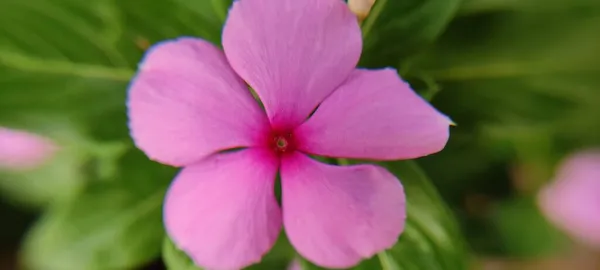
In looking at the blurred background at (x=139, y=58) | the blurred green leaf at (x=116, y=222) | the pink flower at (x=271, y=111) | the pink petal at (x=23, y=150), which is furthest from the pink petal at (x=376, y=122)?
the pink petal at (x=23, y=150)

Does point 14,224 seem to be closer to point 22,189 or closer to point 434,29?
point 22,189

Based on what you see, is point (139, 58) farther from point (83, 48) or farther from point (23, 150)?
point (23, 150)

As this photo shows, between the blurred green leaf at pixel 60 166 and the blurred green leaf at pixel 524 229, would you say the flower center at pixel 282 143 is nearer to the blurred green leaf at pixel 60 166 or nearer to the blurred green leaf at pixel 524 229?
the blurred green leaf at pixel 60 166

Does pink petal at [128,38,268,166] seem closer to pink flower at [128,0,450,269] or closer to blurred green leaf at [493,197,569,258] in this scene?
pink flower at [128,0,450,269]

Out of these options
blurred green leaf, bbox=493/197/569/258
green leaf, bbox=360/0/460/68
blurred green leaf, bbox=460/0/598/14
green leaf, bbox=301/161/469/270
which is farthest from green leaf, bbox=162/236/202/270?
blurred green leaf, bbox=493/197/569/258

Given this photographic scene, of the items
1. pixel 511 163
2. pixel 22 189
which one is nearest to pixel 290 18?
pixel 511 163

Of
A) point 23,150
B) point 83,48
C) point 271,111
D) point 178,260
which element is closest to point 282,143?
point 271,111

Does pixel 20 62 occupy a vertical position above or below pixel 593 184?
above
